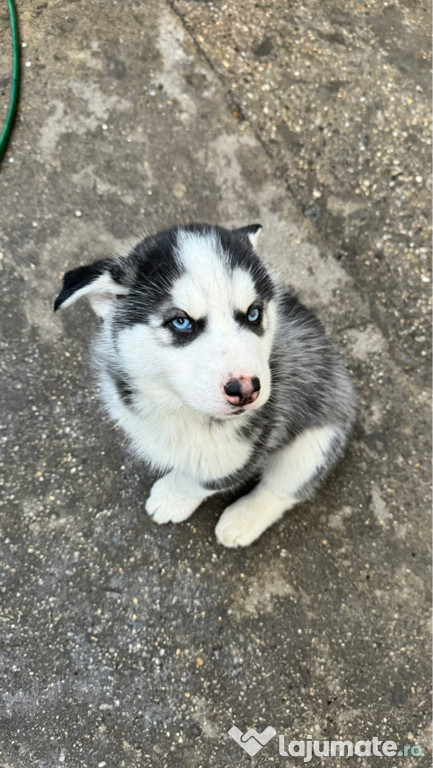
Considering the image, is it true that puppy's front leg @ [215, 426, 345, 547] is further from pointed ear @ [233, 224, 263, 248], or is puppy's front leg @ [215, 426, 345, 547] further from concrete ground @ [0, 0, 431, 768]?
pointed ear @ [233, 224, 263, 248]

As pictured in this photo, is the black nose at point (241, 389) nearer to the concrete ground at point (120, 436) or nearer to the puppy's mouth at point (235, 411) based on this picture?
the puppy's mouth at point (235, 411)

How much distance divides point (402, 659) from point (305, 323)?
184 cm

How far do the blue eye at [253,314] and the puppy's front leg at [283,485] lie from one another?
0.86m

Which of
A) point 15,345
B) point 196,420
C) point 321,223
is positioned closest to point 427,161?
point 321,223

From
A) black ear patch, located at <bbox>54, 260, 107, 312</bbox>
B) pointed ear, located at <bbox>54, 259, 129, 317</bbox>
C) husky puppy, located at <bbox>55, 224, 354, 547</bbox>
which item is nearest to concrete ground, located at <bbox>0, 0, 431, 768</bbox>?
husky puppy, located at <bbox>55, 224, 354, 547</bbox>

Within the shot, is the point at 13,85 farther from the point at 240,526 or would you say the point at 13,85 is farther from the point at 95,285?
the point at 240,526

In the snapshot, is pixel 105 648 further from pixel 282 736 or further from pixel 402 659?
pixel 402 659

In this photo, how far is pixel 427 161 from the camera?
12.4 feet

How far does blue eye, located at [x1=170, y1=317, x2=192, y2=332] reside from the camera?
1.96 m

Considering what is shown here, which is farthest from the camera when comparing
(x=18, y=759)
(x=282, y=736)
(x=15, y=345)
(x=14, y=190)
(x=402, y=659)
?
(x=14, y=190)

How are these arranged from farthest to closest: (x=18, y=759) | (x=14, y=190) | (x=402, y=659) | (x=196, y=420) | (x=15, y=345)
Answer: (x=14, y=190) → (x=15, y=345) → (x=402, y=659) → (x=18, y=759) → (x=196, y=420)

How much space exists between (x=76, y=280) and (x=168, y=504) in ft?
4.34

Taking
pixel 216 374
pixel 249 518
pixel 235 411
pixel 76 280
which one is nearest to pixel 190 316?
pixel 216 374

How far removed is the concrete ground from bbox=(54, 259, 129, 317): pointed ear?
962 millimetres
